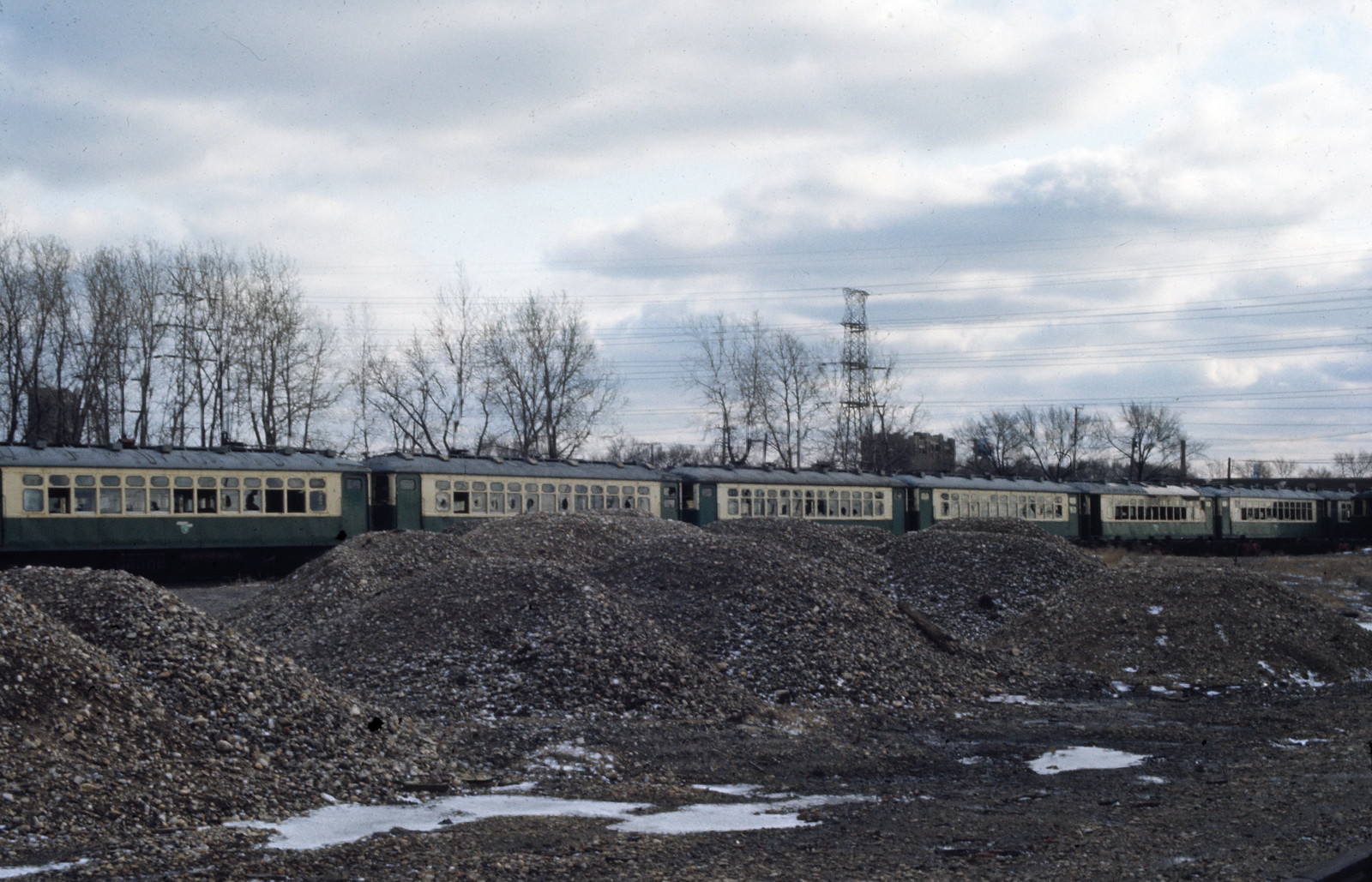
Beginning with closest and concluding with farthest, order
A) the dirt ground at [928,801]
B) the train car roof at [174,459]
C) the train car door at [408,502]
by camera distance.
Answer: the dirt ground at [928,801]
the train car roof at [174,459]
the train car door at [408,502]

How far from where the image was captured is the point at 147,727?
8.70 m

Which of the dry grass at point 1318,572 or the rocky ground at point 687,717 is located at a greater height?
the rocky ground at point 687,717

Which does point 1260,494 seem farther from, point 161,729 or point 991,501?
point 161,729

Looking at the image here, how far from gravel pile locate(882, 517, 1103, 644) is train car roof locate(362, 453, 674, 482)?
12.0m

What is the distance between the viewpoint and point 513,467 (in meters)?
33.5

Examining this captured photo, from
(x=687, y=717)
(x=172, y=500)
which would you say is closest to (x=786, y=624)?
(x=687, y=717)

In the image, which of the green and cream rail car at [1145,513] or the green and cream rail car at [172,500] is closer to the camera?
the green and cream rail car at [172,500]

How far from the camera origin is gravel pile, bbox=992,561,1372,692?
16531 mm

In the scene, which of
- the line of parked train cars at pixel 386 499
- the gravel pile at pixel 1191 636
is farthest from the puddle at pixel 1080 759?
the line of parked train cars at pixel 386 499

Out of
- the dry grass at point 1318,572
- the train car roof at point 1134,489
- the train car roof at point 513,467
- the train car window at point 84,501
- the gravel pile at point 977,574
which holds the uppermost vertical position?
the train car roof at point 513,467

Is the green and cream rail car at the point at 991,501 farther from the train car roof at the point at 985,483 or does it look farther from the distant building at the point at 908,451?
the distant building at the point at 908,451

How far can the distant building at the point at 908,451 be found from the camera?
68438mm

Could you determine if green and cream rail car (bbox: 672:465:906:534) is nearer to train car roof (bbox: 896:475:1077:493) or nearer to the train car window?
train car roof (bbox: 896:475:1077:493)

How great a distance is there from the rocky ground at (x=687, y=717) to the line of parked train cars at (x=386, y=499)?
6.17 metres
